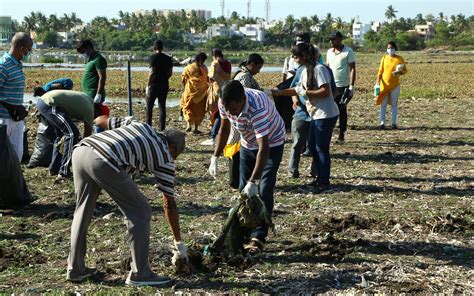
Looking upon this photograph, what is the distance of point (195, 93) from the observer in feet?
46.3

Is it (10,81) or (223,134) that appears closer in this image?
(223,134)

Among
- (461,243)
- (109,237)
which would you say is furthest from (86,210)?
(461,243)

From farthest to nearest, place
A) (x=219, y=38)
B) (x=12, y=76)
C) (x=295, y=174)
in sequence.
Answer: (x=219, y=38) → (x=295, y=174) → (x=12, y=76)

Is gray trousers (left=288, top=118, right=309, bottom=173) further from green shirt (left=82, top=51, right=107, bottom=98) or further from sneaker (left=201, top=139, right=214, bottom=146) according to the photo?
green shirt (left=82, top=51, right=107, bottom=98)

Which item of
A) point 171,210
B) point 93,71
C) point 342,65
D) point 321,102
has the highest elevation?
point 342,65

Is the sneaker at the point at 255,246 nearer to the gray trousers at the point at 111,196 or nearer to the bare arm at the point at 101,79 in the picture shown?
the gray trousers at the point at 111,196

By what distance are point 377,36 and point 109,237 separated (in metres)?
A: 126

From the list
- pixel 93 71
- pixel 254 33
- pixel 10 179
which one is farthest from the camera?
pixel 254 33

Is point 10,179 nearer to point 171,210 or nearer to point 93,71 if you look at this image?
point 171,210

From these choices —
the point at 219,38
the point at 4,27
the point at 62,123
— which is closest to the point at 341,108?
the point at 62,123

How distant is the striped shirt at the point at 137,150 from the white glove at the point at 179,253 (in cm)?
53

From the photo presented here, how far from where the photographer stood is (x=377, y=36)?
127750mm

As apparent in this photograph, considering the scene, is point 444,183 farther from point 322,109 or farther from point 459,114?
point 459,114

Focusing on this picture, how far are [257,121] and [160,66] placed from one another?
24.9 ft
